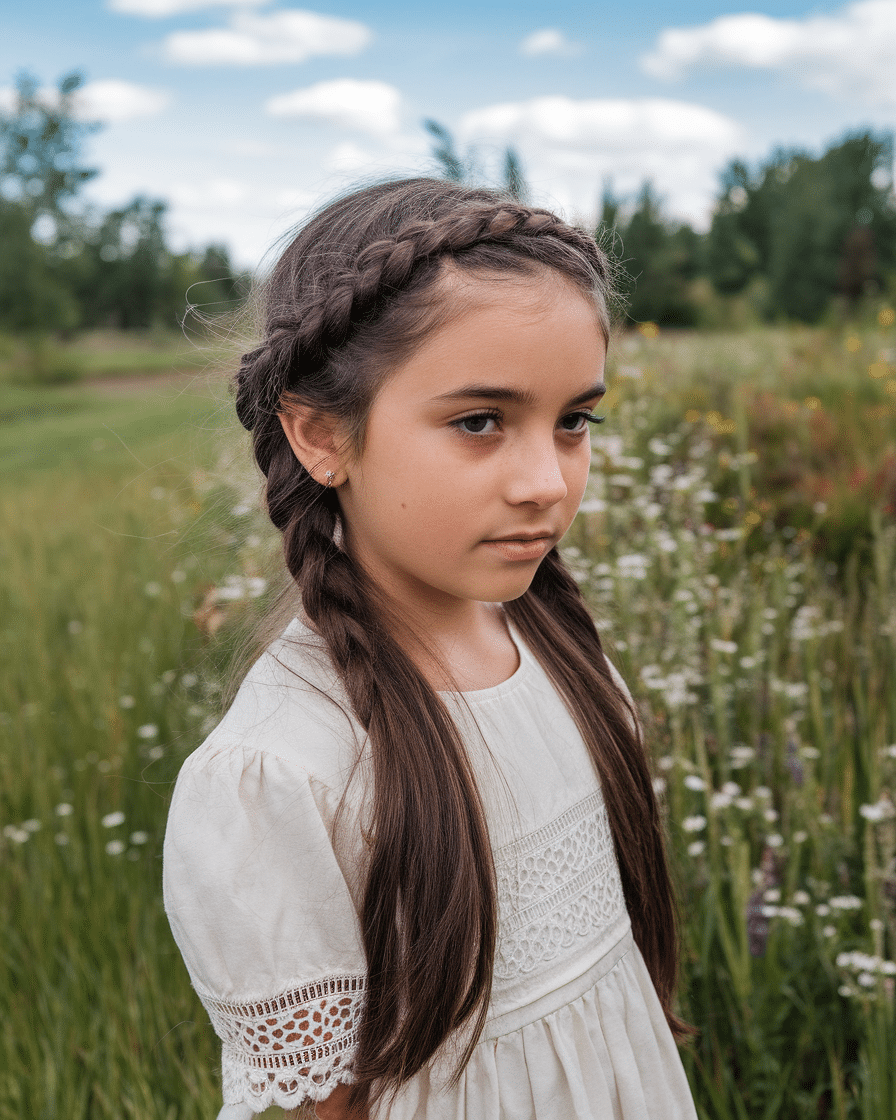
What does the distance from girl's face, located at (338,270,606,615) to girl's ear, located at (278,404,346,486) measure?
2.0 inches

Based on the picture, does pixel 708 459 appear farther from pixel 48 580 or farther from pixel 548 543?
pixel 48 580

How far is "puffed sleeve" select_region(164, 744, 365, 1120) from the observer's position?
98 cm

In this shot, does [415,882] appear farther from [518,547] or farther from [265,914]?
[518,547]

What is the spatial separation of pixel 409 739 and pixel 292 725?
0.44 feet

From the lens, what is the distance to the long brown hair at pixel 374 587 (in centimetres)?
103

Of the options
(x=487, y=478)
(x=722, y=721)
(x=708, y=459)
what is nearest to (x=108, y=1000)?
(x=722, y=721)

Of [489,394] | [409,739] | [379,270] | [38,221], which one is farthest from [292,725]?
[38,221]

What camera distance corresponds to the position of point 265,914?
0.98 m

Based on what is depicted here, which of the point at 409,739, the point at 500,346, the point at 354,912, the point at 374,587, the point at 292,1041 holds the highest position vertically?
the point at 500,346

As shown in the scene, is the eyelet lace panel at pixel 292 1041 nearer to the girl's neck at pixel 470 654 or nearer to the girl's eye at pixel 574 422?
the girl's neck at pixel 470 654

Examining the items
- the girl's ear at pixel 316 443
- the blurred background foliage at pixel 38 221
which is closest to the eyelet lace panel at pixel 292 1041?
the girl's ear at pixel 316 443

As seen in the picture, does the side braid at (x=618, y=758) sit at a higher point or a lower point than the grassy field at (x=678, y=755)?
higher

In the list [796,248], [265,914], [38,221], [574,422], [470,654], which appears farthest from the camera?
[796,248]

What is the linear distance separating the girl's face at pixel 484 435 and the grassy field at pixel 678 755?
48 cm
